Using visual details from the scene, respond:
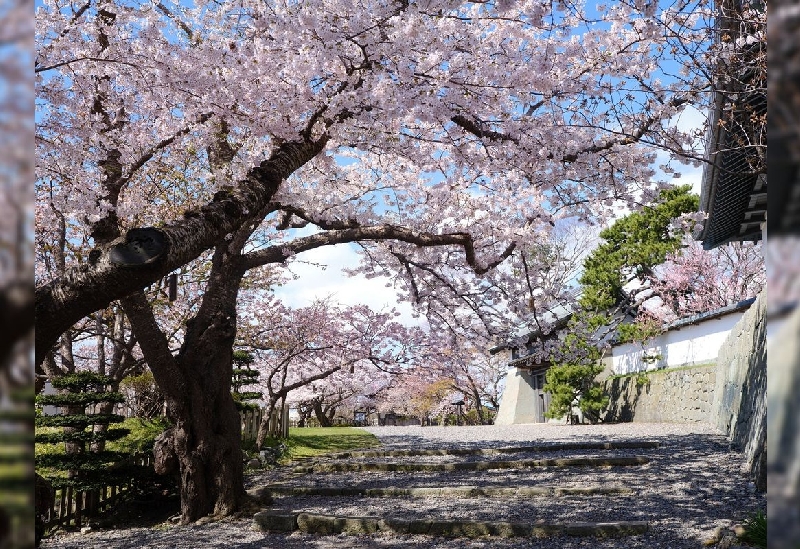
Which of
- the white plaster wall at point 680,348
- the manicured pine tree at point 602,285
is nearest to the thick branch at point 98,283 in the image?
the white plaster wall at point 680,348

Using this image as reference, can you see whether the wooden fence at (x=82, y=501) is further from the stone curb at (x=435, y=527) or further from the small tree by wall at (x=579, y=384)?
the small tree by wall at (x=579, y=384)

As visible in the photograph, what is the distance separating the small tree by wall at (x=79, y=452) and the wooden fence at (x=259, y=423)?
9.95 feet

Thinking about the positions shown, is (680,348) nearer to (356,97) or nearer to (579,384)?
(579,384)

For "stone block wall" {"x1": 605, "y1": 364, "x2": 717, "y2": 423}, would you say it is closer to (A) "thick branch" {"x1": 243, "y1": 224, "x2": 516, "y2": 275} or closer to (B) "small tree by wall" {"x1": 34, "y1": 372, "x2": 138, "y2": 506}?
(A) "thick branch" {"x1": 243, "y1": 224, "x2": 516, "y2": 275}

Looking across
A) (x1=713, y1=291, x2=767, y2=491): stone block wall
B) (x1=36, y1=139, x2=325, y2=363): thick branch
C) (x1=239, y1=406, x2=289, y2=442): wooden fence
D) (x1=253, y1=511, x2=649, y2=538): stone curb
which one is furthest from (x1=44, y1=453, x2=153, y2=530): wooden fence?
(x1=713, y1=291, x2=767, y2=491): stone block wall

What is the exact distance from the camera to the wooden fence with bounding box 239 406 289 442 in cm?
1235

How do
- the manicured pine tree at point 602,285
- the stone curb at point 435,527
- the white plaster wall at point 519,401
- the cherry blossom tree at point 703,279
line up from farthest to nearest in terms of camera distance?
1. the white plaster wall at point 519,401
2. the cherry blossom tree at point 703,279
3. the manicured pine tree at point 602,285
4. the stone curb at point 435,527

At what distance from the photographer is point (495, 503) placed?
686 centimetres

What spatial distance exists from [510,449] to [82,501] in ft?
22.2

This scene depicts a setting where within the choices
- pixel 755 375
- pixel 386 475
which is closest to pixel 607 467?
pixel 755 375

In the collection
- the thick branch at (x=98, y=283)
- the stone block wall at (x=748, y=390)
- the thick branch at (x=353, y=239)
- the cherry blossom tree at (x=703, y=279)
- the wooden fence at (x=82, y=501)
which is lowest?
the wooden fence at (x=82, y=501)

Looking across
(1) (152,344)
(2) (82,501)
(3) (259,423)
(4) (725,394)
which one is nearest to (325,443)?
(3) (259,423)

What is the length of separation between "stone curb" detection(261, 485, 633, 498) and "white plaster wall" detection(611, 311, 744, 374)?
25.4 feet

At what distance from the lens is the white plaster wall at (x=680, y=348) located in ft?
47.2
